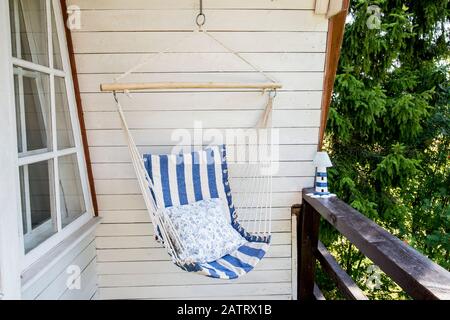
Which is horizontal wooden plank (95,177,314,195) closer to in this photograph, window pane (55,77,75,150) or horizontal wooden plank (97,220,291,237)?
horizontal wooden plank (97,220,291,237)

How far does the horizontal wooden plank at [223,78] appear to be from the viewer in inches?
73.9

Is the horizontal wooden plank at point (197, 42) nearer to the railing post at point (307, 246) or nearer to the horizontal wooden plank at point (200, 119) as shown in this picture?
the horizontal wooden plank at point (200, 119)

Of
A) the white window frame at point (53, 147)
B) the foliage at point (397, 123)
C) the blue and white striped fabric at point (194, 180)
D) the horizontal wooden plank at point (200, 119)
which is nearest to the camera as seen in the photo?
the white window frame at point (53, 147)

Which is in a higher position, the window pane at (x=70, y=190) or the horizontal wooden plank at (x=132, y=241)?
the window pane at (x=70, y=190)

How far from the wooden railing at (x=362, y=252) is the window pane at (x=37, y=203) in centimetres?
126

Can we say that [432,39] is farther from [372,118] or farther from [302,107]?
[302,107]

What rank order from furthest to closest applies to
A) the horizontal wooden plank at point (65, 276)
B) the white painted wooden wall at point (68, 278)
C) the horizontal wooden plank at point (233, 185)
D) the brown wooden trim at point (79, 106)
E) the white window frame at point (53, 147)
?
1. the horizontal wooden plank at point (233, 185)
2. the brown wooden trim at point (79, 106)
3. the horizontal wooden plank at point (65, 276)
4. the white painted wooden wall at point (68, 278)
5. the white window frame at point (53, 147)

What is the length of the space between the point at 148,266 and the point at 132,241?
0.64 feet

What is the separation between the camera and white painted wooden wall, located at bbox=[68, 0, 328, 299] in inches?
71.6

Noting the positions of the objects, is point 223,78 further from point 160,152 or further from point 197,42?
point 160,152

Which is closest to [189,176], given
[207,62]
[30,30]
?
[207,62]

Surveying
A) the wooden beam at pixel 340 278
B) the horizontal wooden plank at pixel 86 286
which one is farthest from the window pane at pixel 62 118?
the wooden beam at pixel 340 278

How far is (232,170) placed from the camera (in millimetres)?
2080
